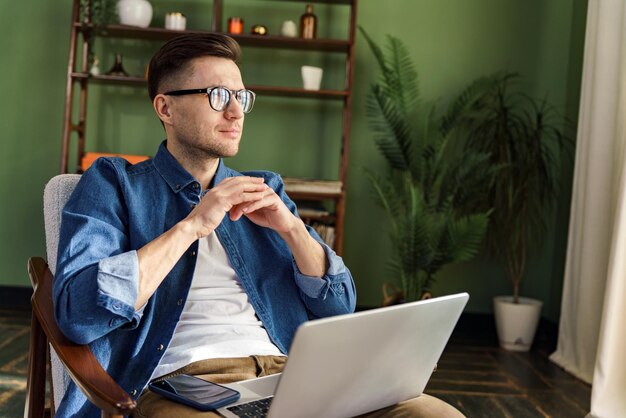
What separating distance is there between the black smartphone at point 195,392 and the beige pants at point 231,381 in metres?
0.01

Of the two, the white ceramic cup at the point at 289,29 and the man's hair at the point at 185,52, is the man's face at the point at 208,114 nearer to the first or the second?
the man's hair at the point at 185,52

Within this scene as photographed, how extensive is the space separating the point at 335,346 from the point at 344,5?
4.00 metres

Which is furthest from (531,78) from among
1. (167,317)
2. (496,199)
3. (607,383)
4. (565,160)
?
(167,317)

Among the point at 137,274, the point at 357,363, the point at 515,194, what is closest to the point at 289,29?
the point at 515,194

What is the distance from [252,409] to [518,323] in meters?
3.35

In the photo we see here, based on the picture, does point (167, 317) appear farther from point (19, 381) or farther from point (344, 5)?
point (344, 5)

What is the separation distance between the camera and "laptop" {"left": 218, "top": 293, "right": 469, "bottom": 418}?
113 centimetres

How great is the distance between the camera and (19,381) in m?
3.26

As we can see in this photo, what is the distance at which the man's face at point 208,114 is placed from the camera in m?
1.80

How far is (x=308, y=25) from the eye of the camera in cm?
457

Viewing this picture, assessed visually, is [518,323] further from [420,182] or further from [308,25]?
[308,25]

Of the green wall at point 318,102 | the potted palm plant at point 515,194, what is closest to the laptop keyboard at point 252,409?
the potted palm plant at point 515,194

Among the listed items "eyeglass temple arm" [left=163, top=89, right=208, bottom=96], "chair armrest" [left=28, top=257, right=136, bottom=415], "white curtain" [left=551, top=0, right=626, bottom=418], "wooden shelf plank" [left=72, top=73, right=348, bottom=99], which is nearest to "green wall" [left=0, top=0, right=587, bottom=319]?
"wooden shelf plank" [left=72, top=73, right=348, bottom=99]

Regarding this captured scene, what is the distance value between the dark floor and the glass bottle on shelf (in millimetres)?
1977
